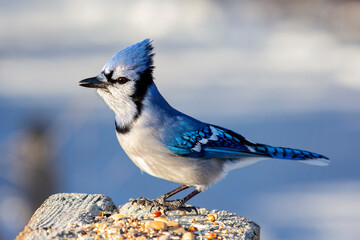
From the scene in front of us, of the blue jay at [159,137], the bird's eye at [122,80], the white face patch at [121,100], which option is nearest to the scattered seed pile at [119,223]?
the blue jay at [159,137]

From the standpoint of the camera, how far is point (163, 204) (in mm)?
2119

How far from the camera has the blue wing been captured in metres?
2.20

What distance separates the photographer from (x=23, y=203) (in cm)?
348

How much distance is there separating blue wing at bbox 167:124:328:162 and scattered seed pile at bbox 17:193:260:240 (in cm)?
27

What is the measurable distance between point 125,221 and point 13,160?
2017 millimetres

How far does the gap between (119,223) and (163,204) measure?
42 cm

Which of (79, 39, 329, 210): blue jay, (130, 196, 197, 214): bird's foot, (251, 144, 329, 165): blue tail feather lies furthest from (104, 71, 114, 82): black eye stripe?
(251, 144, 329, 165): blue tail feather

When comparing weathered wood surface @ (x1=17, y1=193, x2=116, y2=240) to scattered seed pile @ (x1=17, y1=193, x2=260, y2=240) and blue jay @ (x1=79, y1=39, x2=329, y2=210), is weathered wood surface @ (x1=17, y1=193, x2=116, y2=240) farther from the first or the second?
blue jay @ (x1=79, y1=39, x2=329, y2=210)

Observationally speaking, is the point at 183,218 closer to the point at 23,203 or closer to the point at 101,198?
the point at 101,198

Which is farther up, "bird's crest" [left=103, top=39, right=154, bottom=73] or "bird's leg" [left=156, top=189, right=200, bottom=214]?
"bird's crest" [left=103, top=39, right=154, bottom=73]

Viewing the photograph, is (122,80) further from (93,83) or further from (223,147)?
(223,147)

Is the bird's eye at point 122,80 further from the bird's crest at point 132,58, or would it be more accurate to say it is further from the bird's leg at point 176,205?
the bird's leg at point 176,205

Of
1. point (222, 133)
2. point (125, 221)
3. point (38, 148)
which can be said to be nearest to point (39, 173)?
point (38, 148)

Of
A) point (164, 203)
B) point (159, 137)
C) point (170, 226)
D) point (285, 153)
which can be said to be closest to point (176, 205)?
point (164, 203)
